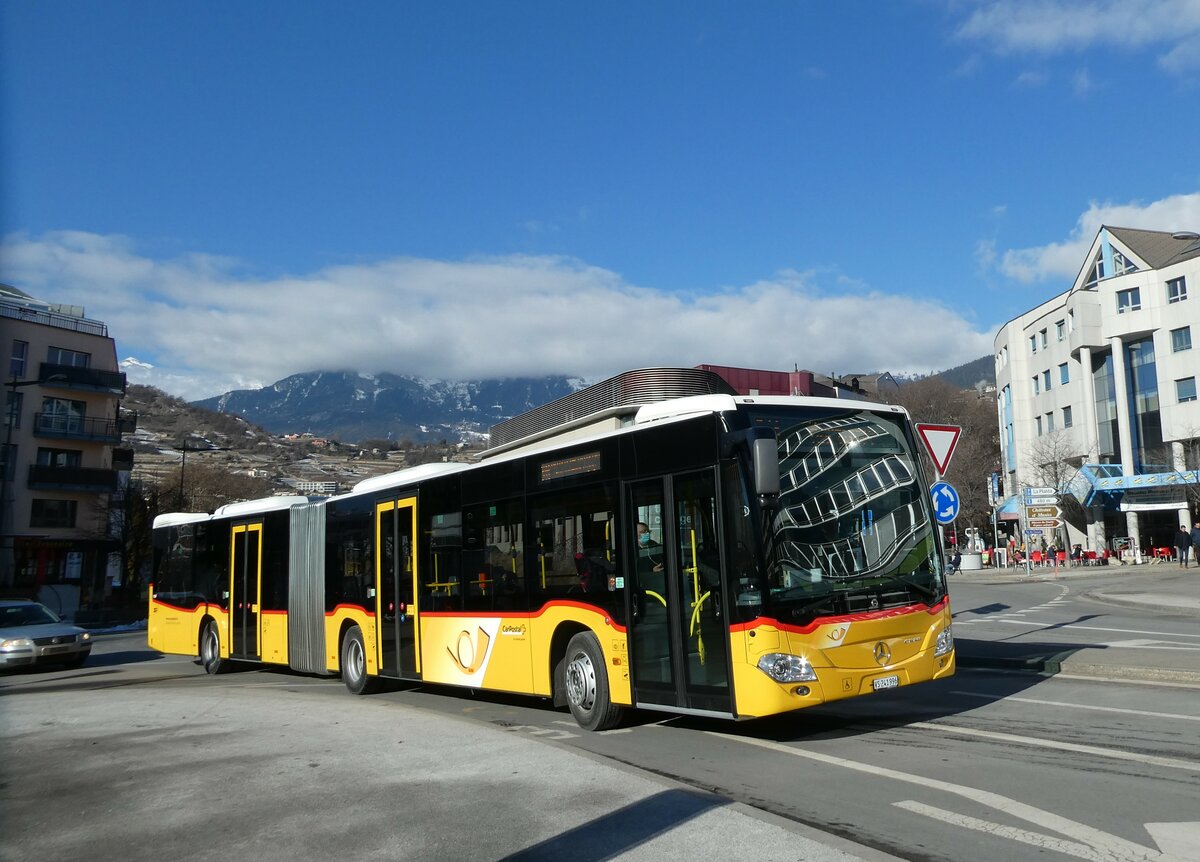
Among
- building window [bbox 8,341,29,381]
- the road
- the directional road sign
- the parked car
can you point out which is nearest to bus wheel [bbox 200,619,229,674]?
the parked car

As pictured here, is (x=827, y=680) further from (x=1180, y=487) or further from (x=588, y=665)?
(x=1180, y=487)

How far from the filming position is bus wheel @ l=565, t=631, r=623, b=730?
32.6ft

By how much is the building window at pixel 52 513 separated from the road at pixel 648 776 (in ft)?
173

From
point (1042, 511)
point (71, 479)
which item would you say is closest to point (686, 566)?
point (1042, 511)

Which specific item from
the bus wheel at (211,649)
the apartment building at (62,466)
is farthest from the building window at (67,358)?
the bus wheel at (211,649)

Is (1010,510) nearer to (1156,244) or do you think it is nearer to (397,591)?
(1156,244)

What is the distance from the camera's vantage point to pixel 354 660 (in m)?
15.1

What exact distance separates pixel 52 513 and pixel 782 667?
6221cm

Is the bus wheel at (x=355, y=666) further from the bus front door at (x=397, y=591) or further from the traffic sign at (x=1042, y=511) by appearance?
the traffic sign at (x=1042, y=511)

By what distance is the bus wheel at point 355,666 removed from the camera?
14.7m

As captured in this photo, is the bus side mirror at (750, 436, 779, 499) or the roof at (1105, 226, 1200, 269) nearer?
the bus side mirror at (750, 436, 779, 499)

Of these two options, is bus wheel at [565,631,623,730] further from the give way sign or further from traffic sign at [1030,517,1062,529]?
traffic sign at [1030,517,1062,529]

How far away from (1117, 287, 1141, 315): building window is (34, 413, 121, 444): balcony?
63.5 meters

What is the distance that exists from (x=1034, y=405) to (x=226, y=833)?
75.8 m
